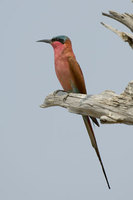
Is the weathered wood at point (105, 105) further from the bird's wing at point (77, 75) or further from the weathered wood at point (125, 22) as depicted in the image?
the weathered wood at point (125, 22)

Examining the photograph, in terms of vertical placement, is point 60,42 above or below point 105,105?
above

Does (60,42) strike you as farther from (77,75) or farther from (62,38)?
(77,75)

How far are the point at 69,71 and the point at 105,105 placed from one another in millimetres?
692

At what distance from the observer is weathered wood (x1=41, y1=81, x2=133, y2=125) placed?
3.10 meters

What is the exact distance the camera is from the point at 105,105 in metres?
3.26

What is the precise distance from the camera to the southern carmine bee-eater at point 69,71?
376 centimetres

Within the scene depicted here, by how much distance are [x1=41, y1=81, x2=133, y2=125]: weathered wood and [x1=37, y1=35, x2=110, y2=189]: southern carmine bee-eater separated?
0.44 ft

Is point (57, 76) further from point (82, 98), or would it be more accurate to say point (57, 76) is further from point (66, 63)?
point (82, 98)

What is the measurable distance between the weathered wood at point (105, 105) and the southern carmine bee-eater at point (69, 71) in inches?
5.3

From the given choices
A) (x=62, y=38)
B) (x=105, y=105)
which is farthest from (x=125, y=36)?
(x=62, y=38)

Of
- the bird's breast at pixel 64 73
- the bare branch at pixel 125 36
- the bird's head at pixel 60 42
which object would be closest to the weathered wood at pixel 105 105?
the bird's breast at pixel 64 73

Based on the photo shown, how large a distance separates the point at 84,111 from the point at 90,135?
1.48 feet

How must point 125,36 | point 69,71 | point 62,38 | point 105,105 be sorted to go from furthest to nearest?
point 62,38, point 69,71, point 105,105, point 125,36

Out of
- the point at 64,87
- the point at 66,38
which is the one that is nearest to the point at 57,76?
the point at 64,87
